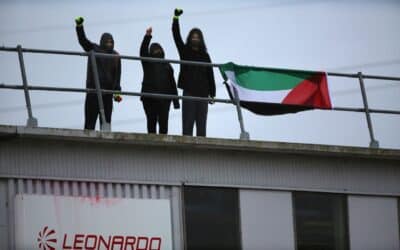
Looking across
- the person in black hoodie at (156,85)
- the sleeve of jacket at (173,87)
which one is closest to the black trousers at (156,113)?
the person in black hoodie at (156,85)

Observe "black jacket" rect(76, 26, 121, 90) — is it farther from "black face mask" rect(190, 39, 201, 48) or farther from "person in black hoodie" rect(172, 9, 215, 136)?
"black face mask" rect(190, 39, 201, 48)

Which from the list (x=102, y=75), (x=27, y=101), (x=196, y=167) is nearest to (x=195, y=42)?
(x=102, y=75)

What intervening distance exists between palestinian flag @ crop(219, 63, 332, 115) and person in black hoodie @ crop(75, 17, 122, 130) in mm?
2046

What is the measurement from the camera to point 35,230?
2439cm

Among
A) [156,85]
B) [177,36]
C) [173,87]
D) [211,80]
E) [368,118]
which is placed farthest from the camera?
[368,118]

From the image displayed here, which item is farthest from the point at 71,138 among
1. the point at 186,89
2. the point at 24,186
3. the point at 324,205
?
the point at 324,205

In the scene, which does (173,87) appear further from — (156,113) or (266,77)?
(266,77)

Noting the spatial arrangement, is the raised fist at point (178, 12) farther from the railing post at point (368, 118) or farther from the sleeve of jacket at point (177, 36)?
the railing post at point (368, 118)

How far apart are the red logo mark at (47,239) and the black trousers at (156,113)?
2.98 meters

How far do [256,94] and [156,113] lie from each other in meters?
2.02

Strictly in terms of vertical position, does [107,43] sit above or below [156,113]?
above

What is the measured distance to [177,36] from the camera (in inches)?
1056

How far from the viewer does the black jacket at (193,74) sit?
87.9ft

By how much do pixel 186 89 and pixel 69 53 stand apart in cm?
261
